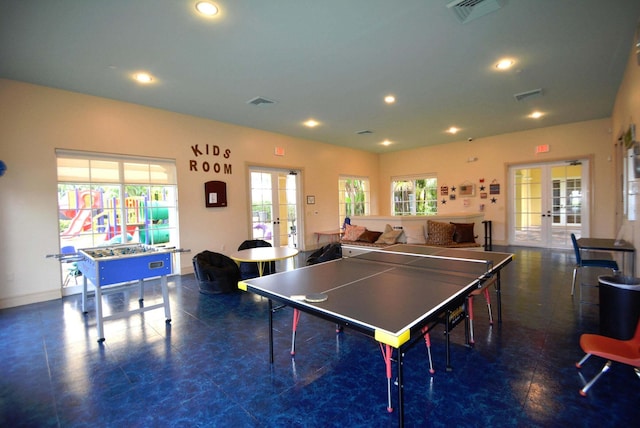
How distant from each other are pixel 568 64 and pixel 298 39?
351 centimetres

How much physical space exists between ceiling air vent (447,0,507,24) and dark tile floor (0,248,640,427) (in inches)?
116

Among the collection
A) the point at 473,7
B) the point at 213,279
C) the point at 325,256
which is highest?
the point at 473,7

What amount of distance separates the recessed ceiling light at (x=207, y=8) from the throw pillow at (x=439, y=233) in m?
4.85

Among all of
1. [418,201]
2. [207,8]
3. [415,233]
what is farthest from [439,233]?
[207,8]

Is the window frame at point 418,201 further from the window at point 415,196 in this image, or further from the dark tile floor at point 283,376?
the dark tile floor at point 283,376

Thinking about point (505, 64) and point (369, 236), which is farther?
point (369, 236)

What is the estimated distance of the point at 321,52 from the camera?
11.1ft

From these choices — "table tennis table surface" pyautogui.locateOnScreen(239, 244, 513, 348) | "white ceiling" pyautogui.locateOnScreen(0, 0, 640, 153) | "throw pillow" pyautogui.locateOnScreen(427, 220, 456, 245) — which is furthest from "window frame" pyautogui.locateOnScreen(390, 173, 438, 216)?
"table tennis table surface" pyautogui.locateOnScreen(239, 244, 513, 348)

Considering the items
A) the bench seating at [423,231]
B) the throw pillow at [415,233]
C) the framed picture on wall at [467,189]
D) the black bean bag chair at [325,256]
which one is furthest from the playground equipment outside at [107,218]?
the framed picture on wall at [467,189]

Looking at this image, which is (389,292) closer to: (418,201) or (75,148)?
(75,148)

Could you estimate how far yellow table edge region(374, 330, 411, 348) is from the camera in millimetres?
1229

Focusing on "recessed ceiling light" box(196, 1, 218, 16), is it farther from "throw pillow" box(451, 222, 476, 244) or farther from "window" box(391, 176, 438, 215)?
"window" box(391, 176, 438, 215)

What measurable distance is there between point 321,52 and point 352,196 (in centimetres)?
626

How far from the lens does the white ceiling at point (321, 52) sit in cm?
268
